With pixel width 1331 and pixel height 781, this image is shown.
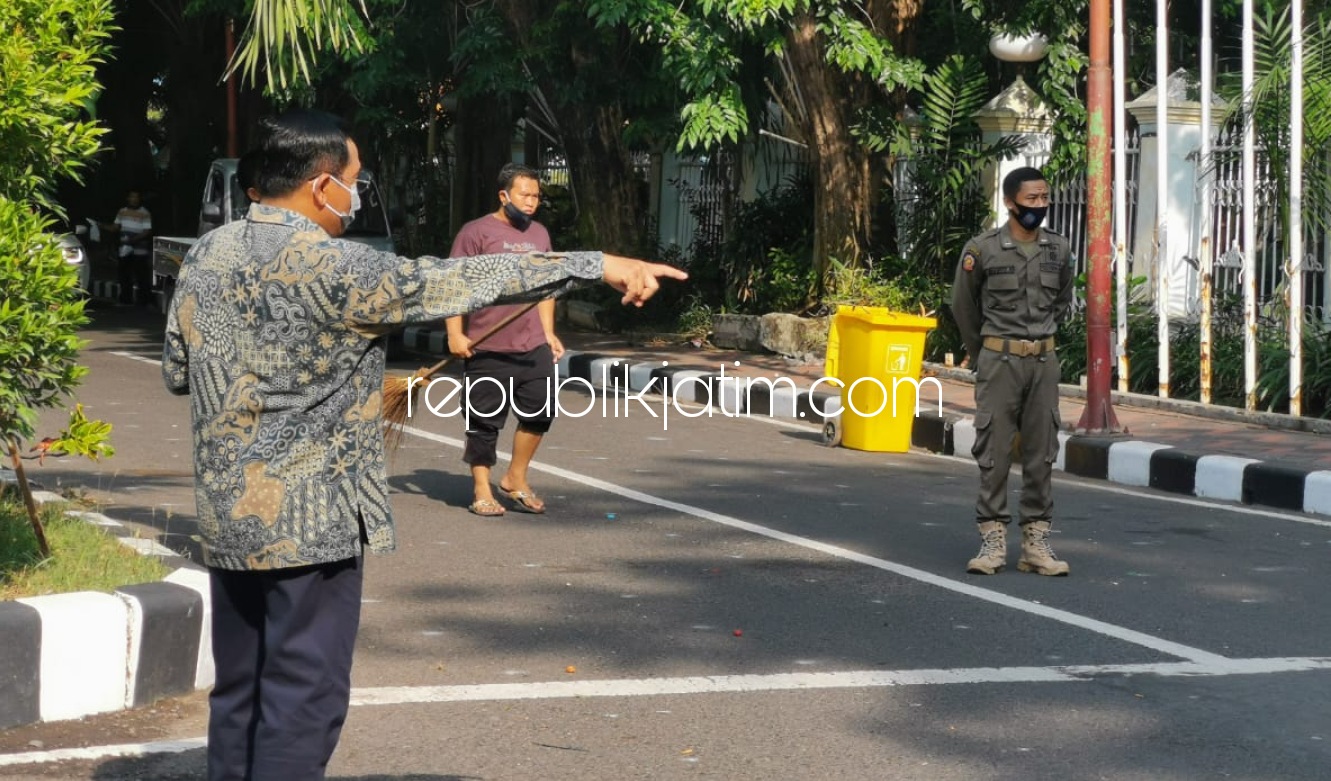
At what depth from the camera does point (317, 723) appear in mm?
3752

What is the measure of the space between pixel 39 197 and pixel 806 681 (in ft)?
9.55

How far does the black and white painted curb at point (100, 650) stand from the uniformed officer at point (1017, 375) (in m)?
3.44

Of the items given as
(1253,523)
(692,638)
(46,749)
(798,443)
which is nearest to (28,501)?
(46,749)

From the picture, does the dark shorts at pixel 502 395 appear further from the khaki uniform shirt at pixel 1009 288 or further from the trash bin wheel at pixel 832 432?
the trash bin wheel at pixel 832 432

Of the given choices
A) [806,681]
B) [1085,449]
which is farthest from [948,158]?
[806,681]

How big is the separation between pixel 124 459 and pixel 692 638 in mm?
5206

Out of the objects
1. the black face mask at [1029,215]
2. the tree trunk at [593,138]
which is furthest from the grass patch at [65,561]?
the tree trunk at [593,138]

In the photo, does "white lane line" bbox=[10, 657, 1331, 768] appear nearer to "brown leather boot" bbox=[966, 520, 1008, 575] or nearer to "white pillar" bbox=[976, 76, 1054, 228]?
"brown leather boot" bbox=[966, 520, 1008, 575]

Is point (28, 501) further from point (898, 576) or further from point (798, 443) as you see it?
point (798, 443)

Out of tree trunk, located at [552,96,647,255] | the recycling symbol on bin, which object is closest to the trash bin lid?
the recycling symbol on bin

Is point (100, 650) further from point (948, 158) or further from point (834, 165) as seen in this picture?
point (834, 165)

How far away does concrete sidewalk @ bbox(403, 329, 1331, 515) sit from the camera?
34.8 ft

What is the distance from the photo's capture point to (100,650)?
5.26 m

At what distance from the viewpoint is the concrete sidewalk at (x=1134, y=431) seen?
10609mm
